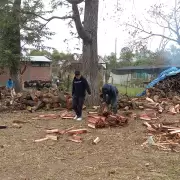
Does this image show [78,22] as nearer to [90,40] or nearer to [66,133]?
[90,40]

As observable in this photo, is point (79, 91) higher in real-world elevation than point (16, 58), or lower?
lower

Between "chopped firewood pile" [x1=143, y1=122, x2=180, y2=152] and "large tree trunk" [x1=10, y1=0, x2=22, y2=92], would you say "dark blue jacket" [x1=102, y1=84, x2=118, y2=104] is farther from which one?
"large tree trunk" [x1=10, y1=0, x2=22, y2=92]

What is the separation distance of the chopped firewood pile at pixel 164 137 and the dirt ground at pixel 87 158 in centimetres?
26

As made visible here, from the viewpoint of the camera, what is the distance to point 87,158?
18.9 ft

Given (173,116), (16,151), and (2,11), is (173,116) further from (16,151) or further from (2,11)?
(2,11)

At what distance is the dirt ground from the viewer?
4863 mm

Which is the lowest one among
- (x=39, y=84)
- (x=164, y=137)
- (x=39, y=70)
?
(x=164, y=137)

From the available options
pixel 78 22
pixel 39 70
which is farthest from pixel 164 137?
pixel 39 70

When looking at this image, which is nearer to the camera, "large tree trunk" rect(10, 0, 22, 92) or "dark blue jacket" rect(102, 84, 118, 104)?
"dark blue jacket" rect(102, 84, 118, 104)

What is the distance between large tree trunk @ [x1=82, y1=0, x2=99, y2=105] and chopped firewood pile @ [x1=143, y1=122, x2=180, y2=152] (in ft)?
15.5

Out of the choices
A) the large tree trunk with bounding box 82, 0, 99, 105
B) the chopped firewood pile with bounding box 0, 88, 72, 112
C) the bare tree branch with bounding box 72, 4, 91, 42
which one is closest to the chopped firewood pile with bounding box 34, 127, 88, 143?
the chopped firewood pile with bounding box 0, 88, 72, 112

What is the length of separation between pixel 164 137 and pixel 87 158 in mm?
2267

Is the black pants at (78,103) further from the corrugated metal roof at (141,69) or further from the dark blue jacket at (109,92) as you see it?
the corrugated metal roof at (141,69)

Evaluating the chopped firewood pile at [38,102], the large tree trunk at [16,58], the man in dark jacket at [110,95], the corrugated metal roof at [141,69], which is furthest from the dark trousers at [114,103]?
the corrugated metal roof at [141,69]
